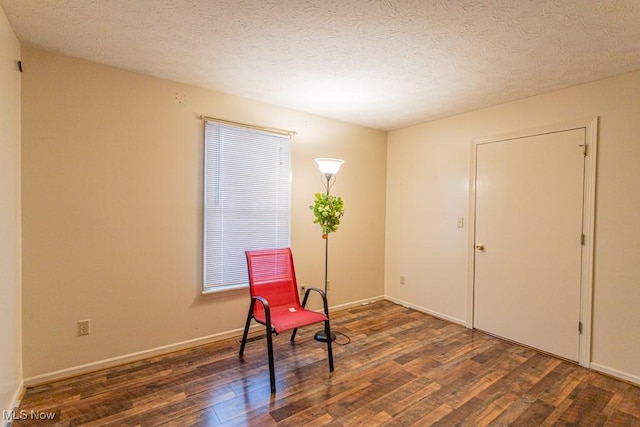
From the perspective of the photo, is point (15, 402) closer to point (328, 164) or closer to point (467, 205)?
point (328, 164)

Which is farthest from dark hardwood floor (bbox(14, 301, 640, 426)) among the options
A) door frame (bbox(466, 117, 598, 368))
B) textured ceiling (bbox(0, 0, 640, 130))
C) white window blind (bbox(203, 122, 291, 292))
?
textured ceiling (bbox(0, 0, 640, 130))

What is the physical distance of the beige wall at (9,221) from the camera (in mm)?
1827

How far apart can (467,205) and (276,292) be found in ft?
Answer: 7.71

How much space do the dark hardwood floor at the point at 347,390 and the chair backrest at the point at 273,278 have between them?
46cm

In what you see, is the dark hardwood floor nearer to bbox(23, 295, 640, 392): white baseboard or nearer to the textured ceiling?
bbox(23, 295, 640, 392): white baseboard

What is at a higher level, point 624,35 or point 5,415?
point 624,35

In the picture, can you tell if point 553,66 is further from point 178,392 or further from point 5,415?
point 5,415

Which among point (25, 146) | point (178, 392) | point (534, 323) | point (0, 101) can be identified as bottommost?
point (178, 392)

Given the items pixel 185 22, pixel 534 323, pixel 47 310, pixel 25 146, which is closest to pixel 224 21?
pixel 185 22

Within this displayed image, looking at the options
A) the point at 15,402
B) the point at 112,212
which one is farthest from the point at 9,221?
the point at 15,402

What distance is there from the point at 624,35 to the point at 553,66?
0.47 meters

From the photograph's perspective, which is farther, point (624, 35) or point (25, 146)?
point (25, 146)

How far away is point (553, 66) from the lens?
242 cm

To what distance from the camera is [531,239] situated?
307 cm
